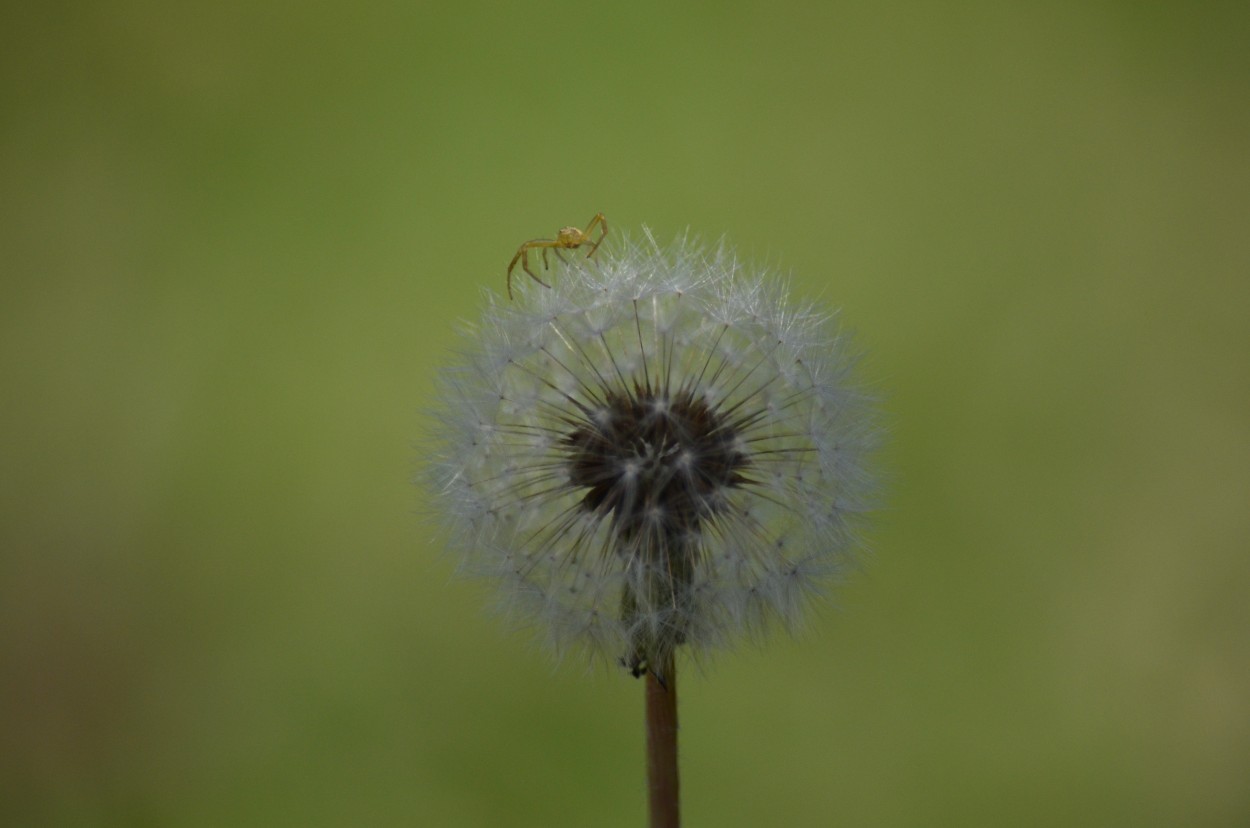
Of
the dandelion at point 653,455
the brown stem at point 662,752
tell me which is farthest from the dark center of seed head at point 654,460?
the brown stem at point 662,752

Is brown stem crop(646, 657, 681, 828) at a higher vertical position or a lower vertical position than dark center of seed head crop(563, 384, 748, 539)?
lower

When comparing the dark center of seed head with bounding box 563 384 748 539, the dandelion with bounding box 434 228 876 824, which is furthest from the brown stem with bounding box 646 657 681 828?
the dark center of seed head with bounding box 563 384 748 539

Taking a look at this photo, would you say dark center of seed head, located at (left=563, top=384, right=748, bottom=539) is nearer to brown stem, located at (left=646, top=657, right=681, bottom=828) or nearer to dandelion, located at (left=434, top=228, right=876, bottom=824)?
dandelion, located at (left=434, top=228, right=876, bottom=824)

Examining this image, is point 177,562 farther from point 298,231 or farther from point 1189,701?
point 1189,701

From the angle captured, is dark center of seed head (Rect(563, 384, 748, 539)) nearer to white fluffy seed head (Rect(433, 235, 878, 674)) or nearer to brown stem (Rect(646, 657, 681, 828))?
white fluffy seed head (Rect(433, 235, 878, 674))

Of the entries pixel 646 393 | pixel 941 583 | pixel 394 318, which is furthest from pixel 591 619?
pixel 394 318

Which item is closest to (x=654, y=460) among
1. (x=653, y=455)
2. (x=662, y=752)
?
(x=653, y=455)

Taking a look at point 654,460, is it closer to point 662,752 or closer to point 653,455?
point 653,455
